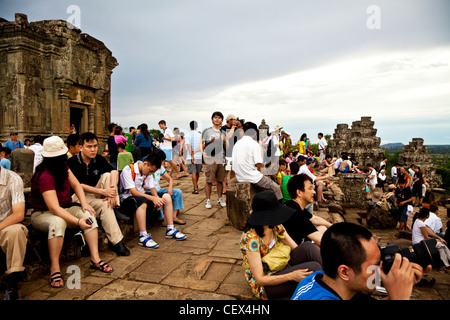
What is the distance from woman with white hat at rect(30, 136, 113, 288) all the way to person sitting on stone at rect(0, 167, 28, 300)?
24 cm

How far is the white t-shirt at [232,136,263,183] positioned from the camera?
206 inches

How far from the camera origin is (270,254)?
274 cm

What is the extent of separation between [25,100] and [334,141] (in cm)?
2214

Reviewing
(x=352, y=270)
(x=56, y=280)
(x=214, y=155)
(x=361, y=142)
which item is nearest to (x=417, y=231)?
(x=214, y=155)

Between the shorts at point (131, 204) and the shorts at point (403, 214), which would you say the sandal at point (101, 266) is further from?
the shorts at point (403, 214)

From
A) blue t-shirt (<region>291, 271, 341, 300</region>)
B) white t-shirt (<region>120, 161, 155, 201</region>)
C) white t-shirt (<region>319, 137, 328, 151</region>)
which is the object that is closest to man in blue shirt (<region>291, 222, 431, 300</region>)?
blue t-shirt (<region>291, 271, 341, 300</region>)

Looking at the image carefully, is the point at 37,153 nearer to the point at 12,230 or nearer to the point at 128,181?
the point at 128,181

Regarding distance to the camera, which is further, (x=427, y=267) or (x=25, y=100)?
(x=25, y=100)

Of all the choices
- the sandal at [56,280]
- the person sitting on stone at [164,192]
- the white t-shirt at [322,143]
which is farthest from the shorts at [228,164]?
the white t-shirt at [322,143]
